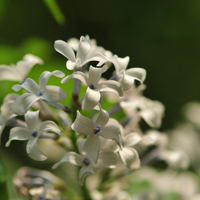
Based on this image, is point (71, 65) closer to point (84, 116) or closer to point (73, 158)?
point (84, 116)

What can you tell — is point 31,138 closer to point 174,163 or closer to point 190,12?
point 174,163

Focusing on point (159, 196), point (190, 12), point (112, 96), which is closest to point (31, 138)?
point (112, 96)

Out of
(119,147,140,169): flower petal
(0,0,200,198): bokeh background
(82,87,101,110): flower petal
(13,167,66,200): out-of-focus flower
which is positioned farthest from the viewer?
(0,0,200,198): bokeh background

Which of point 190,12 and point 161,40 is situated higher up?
point 190,12

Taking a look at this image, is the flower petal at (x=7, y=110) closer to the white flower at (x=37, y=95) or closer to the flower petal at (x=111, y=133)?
the white flower at (x=37, y=95)

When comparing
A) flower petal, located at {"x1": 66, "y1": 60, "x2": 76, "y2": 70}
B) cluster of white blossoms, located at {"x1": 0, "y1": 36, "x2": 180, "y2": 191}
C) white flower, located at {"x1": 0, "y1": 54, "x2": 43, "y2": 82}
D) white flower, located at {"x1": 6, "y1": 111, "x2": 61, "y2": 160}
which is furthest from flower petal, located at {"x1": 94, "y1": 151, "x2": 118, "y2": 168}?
white flower, located at {"x1": 0, "y1": 54, "x2": 43, "y2": 82}

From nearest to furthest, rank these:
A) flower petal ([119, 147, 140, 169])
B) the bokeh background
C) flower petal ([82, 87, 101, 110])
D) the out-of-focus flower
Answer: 1. flower petal ([82, 87, 101, 110])
2. flower petal ([119, 147, 140, 169])
3. the out-of-focus flower
4. the bokeh background

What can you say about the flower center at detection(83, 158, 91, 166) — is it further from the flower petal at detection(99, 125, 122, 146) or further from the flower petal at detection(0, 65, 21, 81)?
the flower petal at detection(0, 65, 21, 81)
